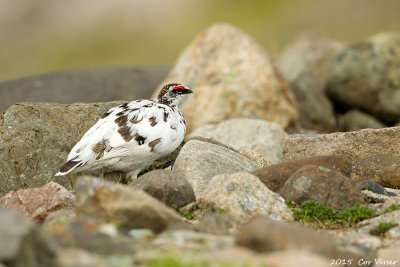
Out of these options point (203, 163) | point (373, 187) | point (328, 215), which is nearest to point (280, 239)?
point (328, 215)

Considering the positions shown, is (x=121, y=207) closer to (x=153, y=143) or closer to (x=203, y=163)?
(x=203, y=163)

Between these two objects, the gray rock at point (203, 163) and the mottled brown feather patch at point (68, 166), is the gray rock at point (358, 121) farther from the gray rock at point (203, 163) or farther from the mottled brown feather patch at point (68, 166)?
the mottled brown feather patch at point (68, 166)

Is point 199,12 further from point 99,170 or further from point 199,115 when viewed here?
point 99,170

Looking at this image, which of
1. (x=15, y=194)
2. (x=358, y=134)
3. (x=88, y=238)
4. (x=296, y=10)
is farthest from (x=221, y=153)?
(x=296, y=10)

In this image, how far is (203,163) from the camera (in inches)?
308

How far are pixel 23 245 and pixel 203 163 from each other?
403 centimetres

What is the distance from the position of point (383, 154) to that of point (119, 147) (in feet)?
11.9

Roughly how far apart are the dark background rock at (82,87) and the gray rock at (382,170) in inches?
362

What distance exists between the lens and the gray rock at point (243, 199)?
6.41 metres

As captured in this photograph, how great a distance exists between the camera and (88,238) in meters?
4.59

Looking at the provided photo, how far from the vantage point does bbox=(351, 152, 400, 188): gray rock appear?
790 centimetres

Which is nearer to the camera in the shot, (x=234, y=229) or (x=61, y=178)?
(x=234, y=229)

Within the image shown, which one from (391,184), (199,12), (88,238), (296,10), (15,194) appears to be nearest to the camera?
(88,238)

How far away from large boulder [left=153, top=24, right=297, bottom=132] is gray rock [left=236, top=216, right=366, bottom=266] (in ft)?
30.0
